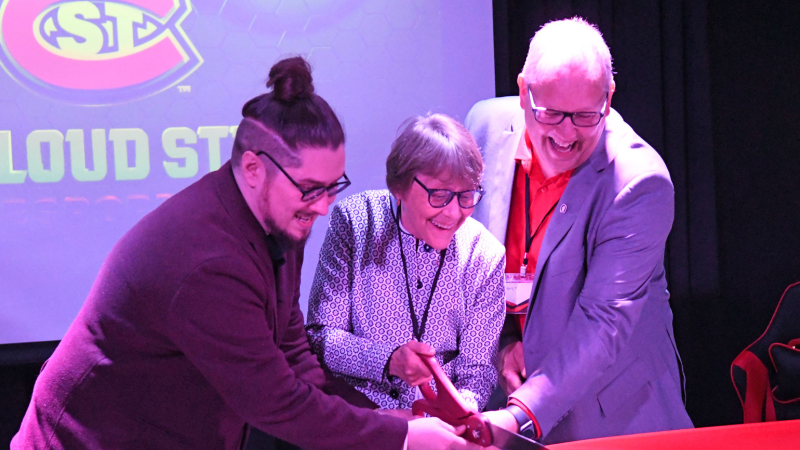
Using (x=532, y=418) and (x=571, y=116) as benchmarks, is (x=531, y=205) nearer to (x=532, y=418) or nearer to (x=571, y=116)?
(x=571, y=116)

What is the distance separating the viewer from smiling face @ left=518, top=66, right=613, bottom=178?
1.76 meters

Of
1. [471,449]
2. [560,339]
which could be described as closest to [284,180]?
[471,449]

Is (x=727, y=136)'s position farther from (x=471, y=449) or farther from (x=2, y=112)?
(x=2, y=112)

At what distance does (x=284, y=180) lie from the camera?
4.50 feet

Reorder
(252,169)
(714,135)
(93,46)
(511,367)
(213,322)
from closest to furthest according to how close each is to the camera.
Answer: (213,322) → (252,169) → (511,367) → (93,46) → (714,135)

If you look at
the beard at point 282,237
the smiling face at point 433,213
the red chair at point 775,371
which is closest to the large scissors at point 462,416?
the smiling face at point 433,213

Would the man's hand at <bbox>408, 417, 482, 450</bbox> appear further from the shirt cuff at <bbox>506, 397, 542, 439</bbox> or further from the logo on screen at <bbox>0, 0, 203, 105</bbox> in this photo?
the logo on screen at <bbox>0, 0, 203, 105</bbox>

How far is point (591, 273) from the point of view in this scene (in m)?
1.78

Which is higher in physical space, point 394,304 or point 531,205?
point 531,205

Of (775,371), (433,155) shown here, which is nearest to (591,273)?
(433,155)

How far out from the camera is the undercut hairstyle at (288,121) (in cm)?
137

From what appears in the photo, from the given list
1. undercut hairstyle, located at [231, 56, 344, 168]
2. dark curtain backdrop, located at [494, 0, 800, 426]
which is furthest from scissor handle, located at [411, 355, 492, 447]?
dark curtain backdrop, located at [494, 0, 800, 426]

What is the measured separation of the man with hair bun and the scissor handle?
0.17m

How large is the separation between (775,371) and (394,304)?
1661mm
